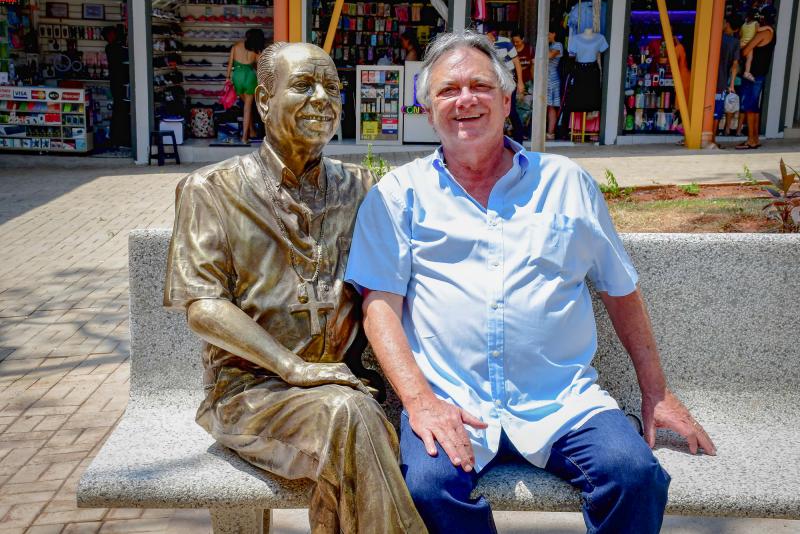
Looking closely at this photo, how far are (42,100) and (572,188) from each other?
521 inches

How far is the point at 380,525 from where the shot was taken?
2.21 metres

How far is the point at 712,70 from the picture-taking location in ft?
45.5

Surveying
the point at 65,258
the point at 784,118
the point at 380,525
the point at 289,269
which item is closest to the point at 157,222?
the point at 65,258

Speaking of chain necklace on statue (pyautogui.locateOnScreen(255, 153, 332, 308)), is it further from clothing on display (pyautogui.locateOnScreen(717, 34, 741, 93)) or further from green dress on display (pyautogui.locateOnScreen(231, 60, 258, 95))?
clothing on display (pyautogui.locateOnScreen(717, 34, 741, 93))

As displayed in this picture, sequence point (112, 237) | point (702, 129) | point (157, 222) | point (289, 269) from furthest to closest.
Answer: point (702, 129)
point (157, 222)
point (112, 237)
point (289, 269)

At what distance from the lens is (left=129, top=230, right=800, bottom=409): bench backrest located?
3238 mm

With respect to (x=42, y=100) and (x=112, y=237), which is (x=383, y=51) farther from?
(x=112, y=237)

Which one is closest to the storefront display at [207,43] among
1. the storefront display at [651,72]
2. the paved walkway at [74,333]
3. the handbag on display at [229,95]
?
the handbag on display at [229,95]

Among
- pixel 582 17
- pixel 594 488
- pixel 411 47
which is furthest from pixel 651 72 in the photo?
pixel 594 488

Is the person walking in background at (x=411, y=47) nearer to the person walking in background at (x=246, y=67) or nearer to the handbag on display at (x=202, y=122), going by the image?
the person walking in background at (x=246, y=67)

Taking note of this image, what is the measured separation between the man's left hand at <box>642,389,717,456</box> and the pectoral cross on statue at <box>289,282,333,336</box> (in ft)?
3.57

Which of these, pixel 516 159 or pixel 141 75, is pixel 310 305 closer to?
pixel 516 159

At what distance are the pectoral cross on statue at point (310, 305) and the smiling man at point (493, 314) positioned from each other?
0.15 meters

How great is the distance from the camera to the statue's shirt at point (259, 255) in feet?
8.43
